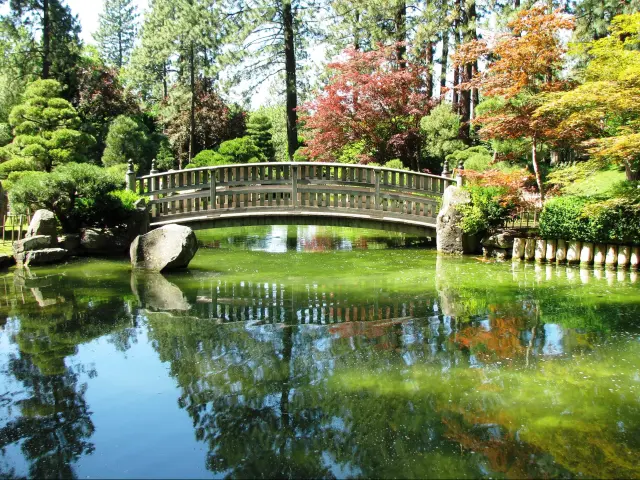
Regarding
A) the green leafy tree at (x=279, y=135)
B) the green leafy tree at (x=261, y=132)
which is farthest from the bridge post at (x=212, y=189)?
the green leafy tree at (x=261, y=132)

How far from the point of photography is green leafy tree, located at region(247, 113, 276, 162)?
28170mm

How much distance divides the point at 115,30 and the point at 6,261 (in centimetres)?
4545

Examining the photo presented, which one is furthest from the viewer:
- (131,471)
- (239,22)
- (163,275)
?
(239,22)

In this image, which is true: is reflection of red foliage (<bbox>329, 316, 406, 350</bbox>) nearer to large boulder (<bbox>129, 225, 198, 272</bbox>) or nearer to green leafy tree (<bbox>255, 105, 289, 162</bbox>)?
large boulder (<bbox>129, 225, 198, 272</bbox>)

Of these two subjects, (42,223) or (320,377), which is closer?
(320,377)

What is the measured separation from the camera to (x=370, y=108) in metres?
18.1

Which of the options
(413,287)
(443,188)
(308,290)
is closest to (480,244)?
(443,188)

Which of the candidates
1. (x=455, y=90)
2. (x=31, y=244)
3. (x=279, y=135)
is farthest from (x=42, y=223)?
(x=279, y=135)

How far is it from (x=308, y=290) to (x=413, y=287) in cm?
160

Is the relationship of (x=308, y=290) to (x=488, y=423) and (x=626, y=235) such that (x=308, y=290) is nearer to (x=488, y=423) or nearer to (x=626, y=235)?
(x=488, y=423)

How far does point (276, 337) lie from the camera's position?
644 cm

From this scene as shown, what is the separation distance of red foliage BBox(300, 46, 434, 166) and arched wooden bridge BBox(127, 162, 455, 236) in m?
4.82

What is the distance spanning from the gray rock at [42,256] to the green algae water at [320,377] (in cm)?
133

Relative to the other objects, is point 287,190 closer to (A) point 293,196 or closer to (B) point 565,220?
(A) point 293,196
